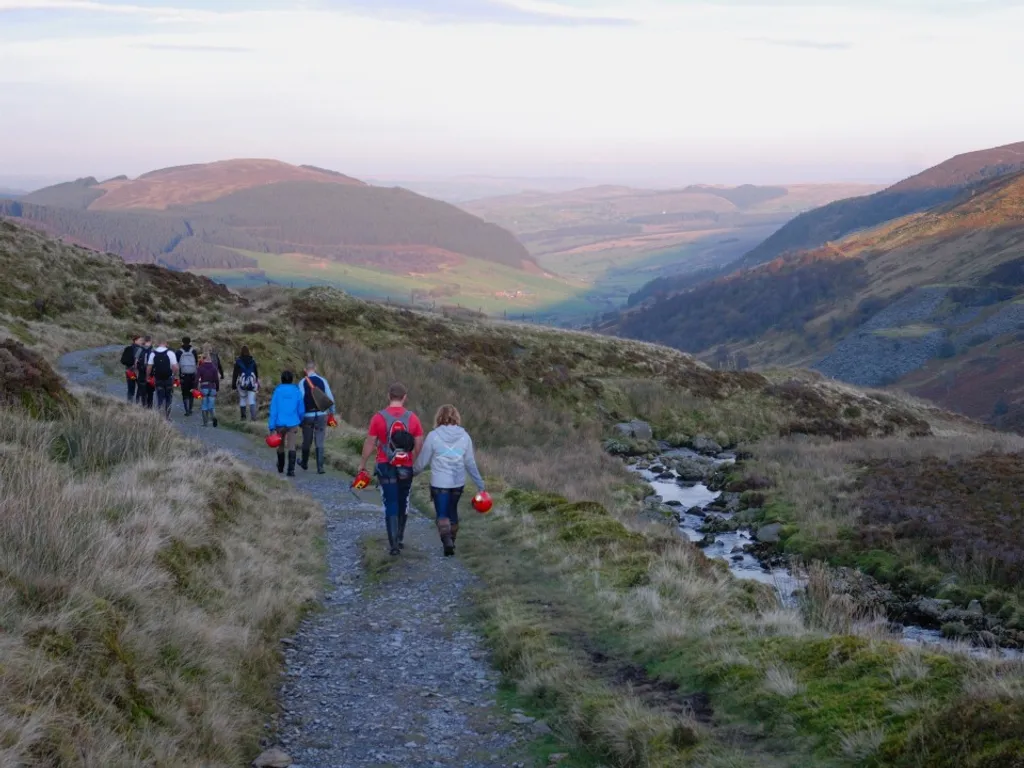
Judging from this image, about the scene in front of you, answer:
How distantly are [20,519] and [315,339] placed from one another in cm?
Result: 3264

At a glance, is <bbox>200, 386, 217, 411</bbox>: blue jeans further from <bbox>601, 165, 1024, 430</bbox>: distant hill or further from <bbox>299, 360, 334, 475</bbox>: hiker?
<bbox>601, 165, 1024, 430</bbox>: distant hill

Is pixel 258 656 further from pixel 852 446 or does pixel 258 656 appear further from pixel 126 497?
pixel 852 446

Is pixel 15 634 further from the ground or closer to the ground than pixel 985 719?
further from the ground

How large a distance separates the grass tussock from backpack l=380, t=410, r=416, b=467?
63.3 inches

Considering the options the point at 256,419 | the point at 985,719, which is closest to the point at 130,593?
the point at 985,719

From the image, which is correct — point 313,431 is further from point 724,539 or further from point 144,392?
point 724,539

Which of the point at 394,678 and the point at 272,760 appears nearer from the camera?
the point at 272,760

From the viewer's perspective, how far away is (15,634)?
5.34 metres

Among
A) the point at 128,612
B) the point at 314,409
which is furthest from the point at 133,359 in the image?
the point at 128,612

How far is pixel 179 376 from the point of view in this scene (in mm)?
22109

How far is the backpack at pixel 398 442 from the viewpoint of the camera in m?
11.4

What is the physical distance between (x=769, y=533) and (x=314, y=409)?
33.8 ft

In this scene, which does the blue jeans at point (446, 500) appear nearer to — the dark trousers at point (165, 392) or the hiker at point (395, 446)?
the hiker at point (395, 446)

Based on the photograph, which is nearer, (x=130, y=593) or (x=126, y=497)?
(x=130, y=593)
